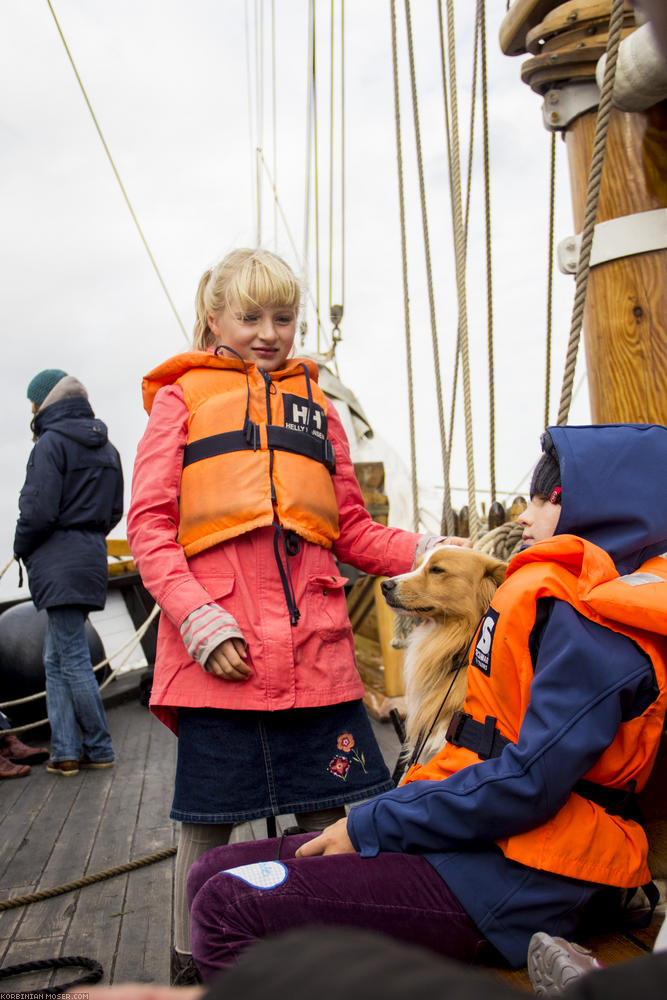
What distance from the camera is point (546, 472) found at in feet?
4.75

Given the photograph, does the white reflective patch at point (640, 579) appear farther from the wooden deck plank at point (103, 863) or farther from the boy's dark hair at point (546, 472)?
the wooden deck plank at point (103, 863)

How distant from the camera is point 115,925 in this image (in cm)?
232

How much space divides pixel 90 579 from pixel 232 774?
256cm

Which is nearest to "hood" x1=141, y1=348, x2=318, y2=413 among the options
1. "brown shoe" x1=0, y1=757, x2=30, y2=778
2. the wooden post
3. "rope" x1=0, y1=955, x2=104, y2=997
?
the wooden post

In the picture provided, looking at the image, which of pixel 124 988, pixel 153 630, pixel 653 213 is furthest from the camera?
pixel 153 630

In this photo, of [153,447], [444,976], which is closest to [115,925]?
[153,447]

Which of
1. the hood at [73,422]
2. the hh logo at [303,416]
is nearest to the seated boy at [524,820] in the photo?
the hh logo at [303,416]

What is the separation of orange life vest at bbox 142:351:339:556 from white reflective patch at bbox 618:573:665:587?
0.74m

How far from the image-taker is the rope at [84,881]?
2457mm

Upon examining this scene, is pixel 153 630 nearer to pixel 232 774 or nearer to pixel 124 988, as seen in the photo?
pixel 232 774

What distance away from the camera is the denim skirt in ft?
5.31

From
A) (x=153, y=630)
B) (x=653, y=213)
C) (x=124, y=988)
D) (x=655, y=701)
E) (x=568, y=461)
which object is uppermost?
(x=653, y=213)

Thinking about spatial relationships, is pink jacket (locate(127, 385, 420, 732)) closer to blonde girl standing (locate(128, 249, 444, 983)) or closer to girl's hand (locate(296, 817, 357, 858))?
blonde girl standing (locate(128, 249, 444, 983))

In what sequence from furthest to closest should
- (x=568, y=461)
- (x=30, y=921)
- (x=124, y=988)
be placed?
(x=30, y=921) → (x=568, y=461) → (x=124, y=988)
